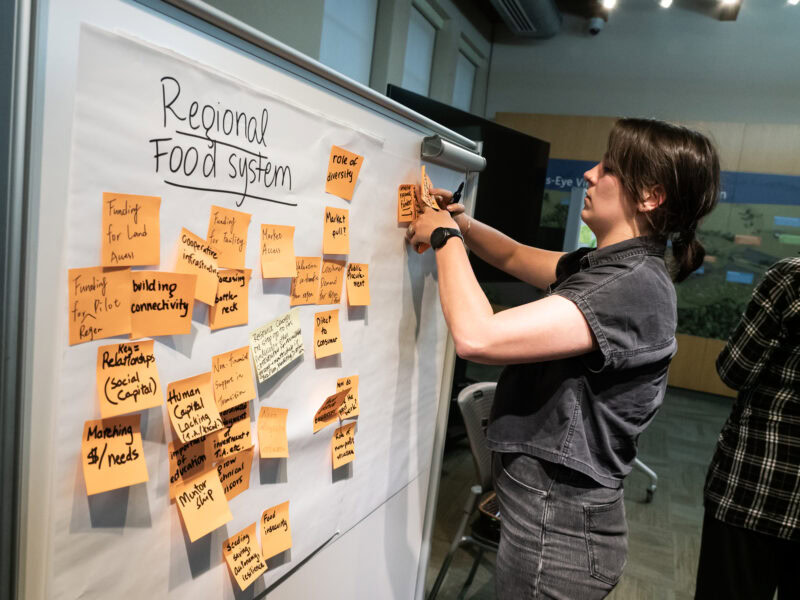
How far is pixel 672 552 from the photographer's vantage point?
103 inches

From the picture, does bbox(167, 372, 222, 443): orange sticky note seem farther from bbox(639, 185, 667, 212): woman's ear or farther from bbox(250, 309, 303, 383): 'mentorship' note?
bbox(639, 185, 667, 212): woman's ear

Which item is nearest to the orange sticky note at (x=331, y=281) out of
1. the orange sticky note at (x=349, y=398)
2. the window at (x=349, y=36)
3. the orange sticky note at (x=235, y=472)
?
the orange sticky note at (x=349, y=398)

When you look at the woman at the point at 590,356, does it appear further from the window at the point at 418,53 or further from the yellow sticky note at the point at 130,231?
the window at the point at 418,53

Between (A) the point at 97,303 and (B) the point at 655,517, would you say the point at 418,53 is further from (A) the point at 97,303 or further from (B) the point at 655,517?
(A) the point at 97,303

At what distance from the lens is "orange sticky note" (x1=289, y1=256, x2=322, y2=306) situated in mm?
872

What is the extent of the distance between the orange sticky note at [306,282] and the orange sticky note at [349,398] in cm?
19

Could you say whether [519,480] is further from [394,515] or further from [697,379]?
[697,379]

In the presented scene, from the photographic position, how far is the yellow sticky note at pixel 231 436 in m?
0.77

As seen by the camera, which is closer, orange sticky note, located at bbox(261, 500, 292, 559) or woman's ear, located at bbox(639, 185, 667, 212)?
orange sticky note, located at bbox(261, 500, 292, 559)

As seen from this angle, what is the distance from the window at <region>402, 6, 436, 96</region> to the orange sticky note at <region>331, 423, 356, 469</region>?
4.46 metres

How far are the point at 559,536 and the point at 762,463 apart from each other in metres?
0.71

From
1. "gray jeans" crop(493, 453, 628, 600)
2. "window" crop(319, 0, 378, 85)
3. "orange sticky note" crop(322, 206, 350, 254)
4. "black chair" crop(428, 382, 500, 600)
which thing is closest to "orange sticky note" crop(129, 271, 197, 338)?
"orange sticky note" crop(322, 206, 350, 254)

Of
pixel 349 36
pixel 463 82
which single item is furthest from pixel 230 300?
pixel 463 82

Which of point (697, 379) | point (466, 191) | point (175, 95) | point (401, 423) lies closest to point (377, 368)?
point (401, 423)
